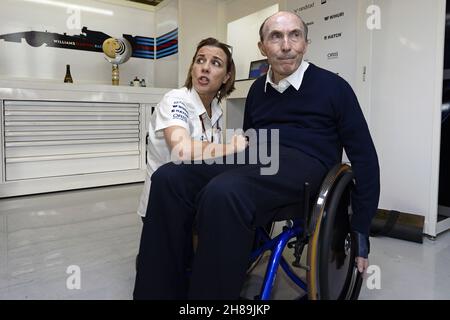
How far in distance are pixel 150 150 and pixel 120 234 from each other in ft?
3.52

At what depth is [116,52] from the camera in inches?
172

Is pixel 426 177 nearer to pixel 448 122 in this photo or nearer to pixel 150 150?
pixel 448 122

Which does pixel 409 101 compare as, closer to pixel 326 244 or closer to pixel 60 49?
pixel 326 244

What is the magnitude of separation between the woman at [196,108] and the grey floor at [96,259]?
0.48 meters

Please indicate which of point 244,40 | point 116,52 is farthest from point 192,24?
point 116,52

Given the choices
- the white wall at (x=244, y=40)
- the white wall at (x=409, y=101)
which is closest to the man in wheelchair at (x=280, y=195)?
the white wall at (x=409, y=101)

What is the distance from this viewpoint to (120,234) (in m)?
2.43

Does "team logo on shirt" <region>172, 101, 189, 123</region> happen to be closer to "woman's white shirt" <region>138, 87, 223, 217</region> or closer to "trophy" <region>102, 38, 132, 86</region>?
"woman's white shirt" <region>138, 87, 223, 217</region>

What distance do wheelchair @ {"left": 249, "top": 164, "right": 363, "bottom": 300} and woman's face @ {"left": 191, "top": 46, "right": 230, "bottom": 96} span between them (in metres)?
0.67

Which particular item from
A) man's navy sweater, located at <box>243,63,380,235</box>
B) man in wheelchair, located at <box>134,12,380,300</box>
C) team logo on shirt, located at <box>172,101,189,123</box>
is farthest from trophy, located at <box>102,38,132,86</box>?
man's navy sweater, located at <box>243,63,380,235</box>

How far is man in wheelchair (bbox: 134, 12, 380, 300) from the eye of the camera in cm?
100

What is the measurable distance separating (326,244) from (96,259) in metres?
1.43

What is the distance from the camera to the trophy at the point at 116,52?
4.29 meters
